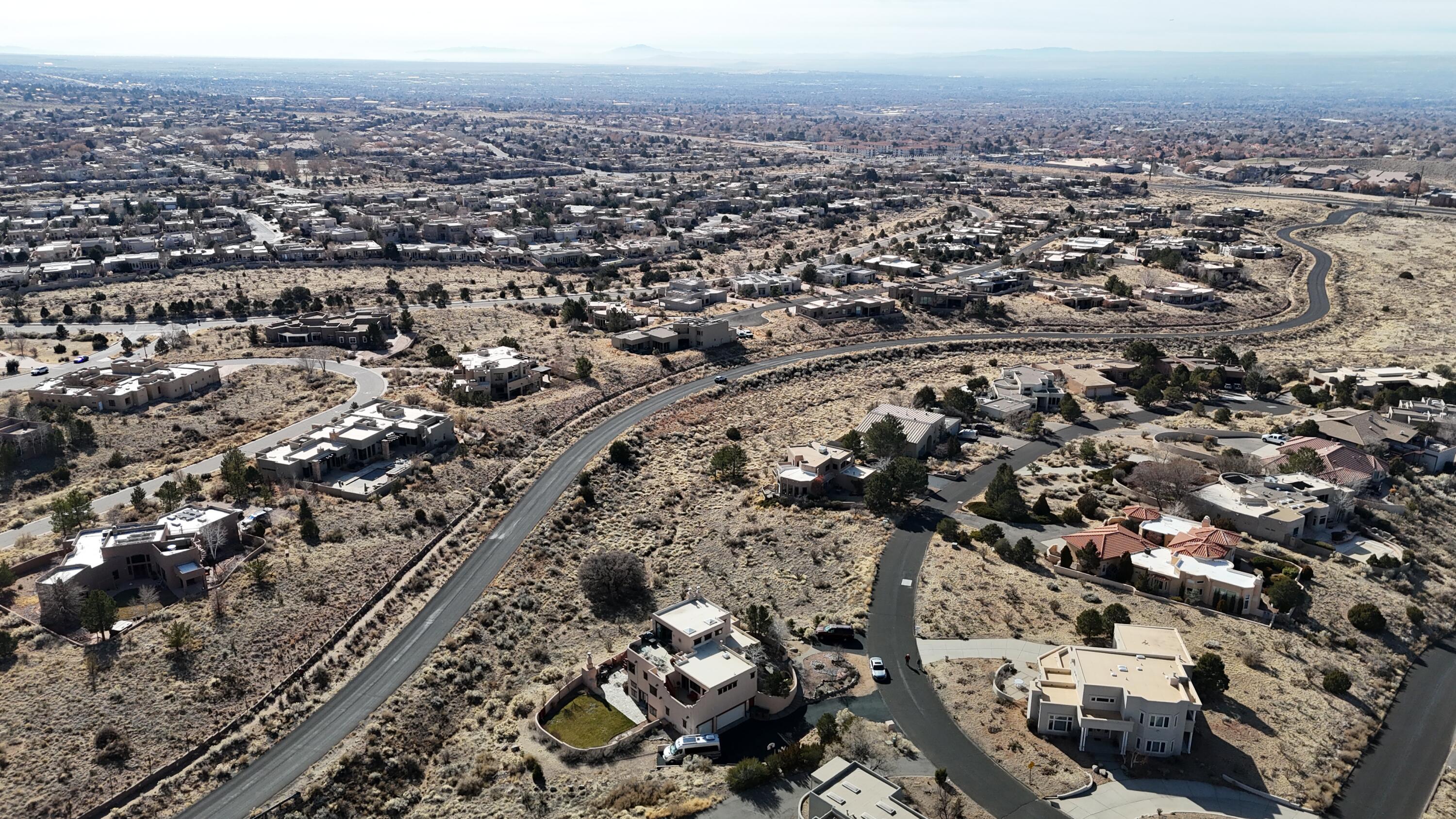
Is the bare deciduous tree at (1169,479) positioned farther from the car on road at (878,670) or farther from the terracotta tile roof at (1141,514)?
the car on road at (878,670)

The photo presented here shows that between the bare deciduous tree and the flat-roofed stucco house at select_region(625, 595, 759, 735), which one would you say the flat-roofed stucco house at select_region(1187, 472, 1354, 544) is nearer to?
the bare deciduous tree

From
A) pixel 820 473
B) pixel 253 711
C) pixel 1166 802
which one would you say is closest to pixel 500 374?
pixel 820 473

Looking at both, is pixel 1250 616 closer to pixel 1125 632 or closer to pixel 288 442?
pixel 1125 632

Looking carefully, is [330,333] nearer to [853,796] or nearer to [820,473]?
[820,473]

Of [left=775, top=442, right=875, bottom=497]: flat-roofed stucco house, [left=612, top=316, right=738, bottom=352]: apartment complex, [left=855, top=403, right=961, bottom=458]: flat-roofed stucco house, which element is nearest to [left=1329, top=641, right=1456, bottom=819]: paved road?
[left=775, top=442, right=875, bottom=497]: flat-roofed stucco house

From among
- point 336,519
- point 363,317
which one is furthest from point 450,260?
point 336,519

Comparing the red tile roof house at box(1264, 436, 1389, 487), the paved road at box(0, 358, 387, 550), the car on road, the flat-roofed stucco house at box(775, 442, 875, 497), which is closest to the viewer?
the car on road
